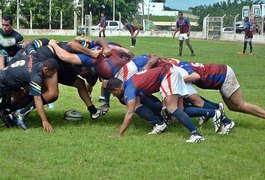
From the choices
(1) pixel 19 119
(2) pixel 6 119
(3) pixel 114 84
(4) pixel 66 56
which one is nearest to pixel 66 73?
(4) pixel 66 56

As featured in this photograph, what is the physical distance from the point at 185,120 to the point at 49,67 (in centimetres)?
236

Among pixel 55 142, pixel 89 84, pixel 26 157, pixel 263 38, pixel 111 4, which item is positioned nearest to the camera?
pixel 26 157

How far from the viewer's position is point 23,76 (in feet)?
29.0

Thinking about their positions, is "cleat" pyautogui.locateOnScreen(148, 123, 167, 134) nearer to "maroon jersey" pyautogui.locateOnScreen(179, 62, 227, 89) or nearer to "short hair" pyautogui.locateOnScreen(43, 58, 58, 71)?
"maroon jersey" pyautogui.locateOnScreen(179, 62, 227, 89)

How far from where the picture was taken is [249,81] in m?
16.2

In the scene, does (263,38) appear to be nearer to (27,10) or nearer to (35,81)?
(27,10)

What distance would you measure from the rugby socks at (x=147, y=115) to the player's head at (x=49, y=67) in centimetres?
150

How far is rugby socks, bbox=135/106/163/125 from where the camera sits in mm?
8852

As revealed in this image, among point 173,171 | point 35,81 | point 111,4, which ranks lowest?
point 173,171

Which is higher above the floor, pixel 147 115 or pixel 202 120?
pixel 147 115

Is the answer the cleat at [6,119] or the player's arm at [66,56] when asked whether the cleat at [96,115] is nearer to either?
the player's arm at [66,56]

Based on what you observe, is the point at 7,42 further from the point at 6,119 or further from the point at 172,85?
the point at 172,85

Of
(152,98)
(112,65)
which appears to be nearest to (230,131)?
(152,98)

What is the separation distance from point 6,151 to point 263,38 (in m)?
37.2
